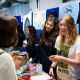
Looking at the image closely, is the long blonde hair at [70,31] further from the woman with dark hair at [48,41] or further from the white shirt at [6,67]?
the white shirt at [6,67]

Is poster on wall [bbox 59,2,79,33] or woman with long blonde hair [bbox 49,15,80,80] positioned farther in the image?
poster on wall [bbox 59,2,79,33]

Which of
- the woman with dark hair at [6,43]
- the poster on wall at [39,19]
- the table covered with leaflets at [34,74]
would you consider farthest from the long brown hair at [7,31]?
the poster on wall at [39,19]

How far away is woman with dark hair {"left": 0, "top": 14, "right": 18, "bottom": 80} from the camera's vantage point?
3.48 feet

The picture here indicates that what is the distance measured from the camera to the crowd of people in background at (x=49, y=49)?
42.7 inches

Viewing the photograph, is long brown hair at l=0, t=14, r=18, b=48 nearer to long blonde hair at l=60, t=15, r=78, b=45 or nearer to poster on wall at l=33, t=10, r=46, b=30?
long blonde hair at l=60, t=15, r=78, b=45

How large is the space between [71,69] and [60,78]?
0.23 metres

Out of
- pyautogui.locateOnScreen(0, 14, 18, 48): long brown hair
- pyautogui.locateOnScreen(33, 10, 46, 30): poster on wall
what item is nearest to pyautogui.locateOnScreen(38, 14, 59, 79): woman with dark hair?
pyautogui.locateOnScreen(33, 10, 46, 30): poster on wall

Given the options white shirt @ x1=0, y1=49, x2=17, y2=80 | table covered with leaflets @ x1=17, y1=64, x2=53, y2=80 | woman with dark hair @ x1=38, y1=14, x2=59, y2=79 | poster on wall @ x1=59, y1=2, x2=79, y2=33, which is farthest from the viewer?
woman with dark hair @ x1=38, y1=14, x2=59, y2=79

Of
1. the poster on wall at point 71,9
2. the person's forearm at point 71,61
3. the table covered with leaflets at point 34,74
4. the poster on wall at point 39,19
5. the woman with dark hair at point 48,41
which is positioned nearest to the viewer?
the person's forearm at point 71,61

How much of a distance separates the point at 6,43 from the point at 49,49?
5.00 feet

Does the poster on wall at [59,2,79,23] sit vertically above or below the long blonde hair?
above

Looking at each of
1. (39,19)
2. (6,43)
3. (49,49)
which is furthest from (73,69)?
(39,19)

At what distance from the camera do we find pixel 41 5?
515 cm

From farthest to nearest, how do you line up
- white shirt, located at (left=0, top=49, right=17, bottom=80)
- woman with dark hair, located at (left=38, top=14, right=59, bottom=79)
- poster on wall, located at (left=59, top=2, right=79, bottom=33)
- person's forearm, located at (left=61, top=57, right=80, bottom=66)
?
woman with dark hair, located at (left=38, top=14, right=59, bottom=79) < poster on wall, located at (left=59, top=2, right=79, bottom=33) < person's forearm, located at (left=61, top=57, right=80, bottom=66) < white shirt, located at (left=0, top=49, right=17, bottom=80)
